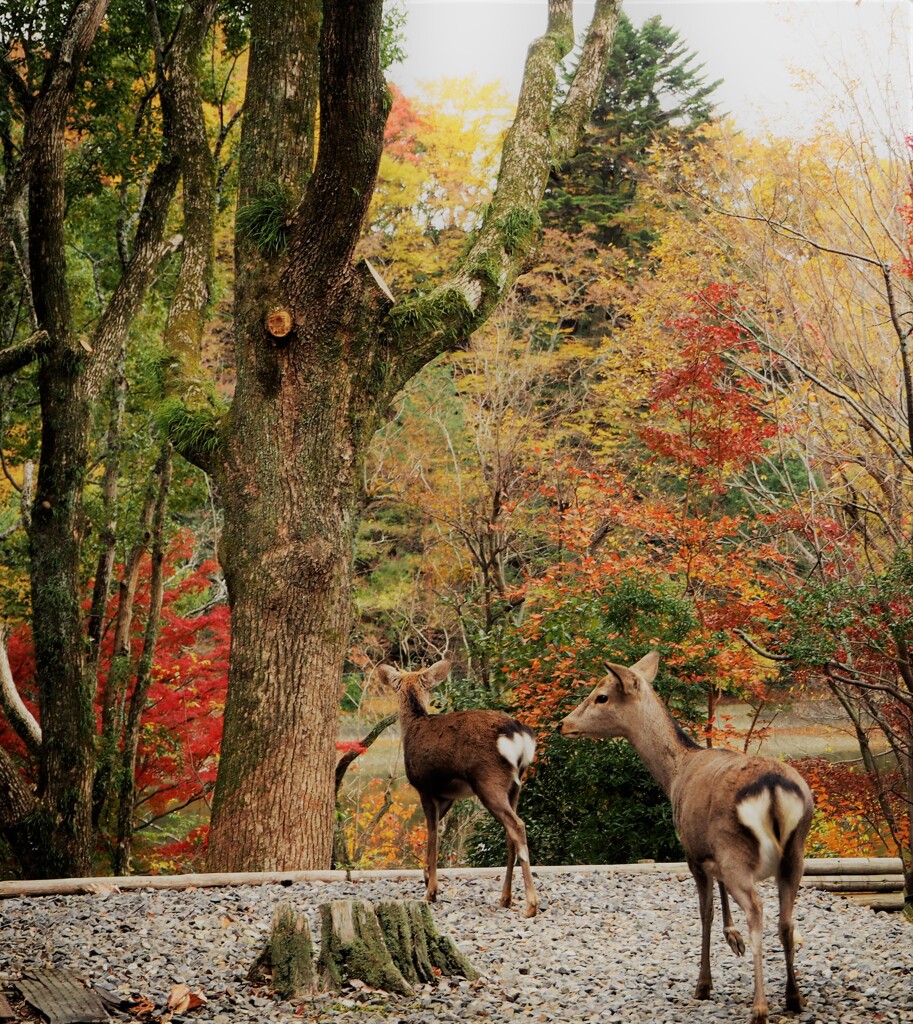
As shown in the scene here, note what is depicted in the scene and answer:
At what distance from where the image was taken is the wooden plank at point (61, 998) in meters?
3.36

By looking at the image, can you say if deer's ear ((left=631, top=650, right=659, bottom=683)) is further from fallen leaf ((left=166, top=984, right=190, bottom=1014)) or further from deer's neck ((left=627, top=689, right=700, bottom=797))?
fallen leaf ((left=166, top=984, right=190, bottom=1014))

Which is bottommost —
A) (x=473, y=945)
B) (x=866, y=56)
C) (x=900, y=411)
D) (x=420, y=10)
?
(x=473, y=945)

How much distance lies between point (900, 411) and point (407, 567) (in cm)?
948

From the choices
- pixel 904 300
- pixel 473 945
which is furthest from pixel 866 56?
pixel 473 945

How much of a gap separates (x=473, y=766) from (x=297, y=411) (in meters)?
2.39

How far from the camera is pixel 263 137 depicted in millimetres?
6672

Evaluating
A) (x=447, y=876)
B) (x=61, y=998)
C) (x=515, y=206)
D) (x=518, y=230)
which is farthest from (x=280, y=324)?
(x=61, y=998)

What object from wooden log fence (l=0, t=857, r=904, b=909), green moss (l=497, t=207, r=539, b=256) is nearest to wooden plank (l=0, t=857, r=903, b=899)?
wooden log fence (l=0, t=857, r=904, b=909)

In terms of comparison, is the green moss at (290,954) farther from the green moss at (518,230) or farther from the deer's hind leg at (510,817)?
the green moss at (518,230)

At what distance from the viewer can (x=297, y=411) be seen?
6.15 metres

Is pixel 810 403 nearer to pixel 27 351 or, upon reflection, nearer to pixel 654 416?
pixel 654 416

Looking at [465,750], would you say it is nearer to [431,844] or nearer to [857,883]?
[431,844]

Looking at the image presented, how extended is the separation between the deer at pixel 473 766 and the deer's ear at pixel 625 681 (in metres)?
0.72

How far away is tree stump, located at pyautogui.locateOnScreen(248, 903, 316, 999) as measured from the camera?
3.84m
